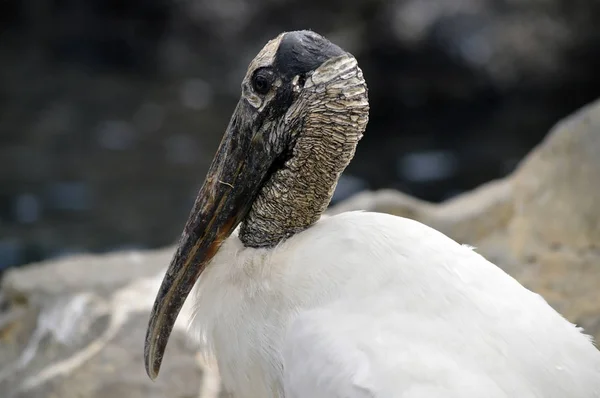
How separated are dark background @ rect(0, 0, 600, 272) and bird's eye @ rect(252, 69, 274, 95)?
14.2 feet

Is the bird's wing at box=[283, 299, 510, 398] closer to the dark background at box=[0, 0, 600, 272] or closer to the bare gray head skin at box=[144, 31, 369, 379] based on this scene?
the bare gray head skin at box=[144, 31, 369, 379]

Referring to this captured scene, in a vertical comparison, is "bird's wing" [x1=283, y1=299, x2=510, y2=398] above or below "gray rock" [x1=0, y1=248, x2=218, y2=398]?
above

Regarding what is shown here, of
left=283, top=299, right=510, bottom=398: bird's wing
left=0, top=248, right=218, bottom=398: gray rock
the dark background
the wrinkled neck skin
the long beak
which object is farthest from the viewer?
the dark background

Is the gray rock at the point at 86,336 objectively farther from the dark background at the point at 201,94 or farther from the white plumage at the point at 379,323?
the dark background at the point at 201,94

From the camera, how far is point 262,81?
2451 mm

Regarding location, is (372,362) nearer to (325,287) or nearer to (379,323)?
(379,323)

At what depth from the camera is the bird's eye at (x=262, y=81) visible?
8.02 ft

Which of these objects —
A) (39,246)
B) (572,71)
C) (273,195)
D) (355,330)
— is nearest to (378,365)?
(355,330)

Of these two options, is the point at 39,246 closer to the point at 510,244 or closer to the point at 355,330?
the point at 510,244

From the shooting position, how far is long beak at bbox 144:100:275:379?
2.55m

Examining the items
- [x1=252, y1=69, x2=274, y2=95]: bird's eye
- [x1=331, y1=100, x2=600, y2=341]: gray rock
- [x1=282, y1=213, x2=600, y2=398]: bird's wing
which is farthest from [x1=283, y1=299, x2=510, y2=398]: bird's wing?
[x1=331, y1=100, x2=600, y2=341]: gray rock

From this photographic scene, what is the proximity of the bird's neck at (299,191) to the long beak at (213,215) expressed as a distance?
0.04 meters

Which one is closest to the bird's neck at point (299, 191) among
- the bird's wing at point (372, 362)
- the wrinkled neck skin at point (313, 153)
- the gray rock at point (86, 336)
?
the wrinkled neck skin at point (313, 153)

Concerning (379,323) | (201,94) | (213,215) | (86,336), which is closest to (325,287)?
(379,323)
